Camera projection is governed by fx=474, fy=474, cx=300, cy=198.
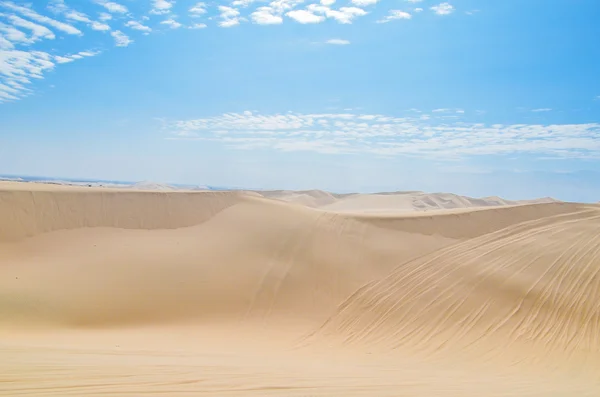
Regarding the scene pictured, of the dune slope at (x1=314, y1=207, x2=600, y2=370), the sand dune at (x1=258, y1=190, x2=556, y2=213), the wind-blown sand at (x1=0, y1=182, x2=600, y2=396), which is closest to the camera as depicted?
the wind-blown sand at (x1=0, y1=182, x2=600, y2=396)

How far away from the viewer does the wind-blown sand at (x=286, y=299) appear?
228 inches

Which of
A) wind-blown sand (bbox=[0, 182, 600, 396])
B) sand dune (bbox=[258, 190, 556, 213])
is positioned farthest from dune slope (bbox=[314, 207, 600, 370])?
sand dune (bbox=[258, 190, 556, 213])

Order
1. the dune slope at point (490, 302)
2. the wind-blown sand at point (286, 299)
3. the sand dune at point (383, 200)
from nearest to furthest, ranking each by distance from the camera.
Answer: the wind-blown sand at point (286, 299) < the dune slope at point (490, 302) < the sand dune at point (383, 200)

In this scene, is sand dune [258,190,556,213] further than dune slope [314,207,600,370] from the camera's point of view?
Yes

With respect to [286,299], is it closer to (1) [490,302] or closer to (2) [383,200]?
(1) [490,302]

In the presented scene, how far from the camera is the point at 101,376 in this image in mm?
4895

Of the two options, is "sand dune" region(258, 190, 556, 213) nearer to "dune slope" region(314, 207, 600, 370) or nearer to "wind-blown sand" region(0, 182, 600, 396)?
"wind-blown sand" region(0, 182, 600, 396)

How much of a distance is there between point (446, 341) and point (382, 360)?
2032 millimetres

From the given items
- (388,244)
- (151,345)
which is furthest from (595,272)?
(151,345)

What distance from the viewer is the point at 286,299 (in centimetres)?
1146

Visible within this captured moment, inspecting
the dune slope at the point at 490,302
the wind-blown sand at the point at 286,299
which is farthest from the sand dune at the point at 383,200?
the dune slope at the point at 490,302

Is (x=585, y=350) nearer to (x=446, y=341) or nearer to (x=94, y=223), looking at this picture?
(x=446, y=341)

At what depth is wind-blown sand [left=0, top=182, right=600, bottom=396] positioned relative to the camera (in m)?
5.79

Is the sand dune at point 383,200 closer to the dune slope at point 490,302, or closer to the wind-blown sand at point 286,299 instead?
the wind-blown sand at point 286,299
